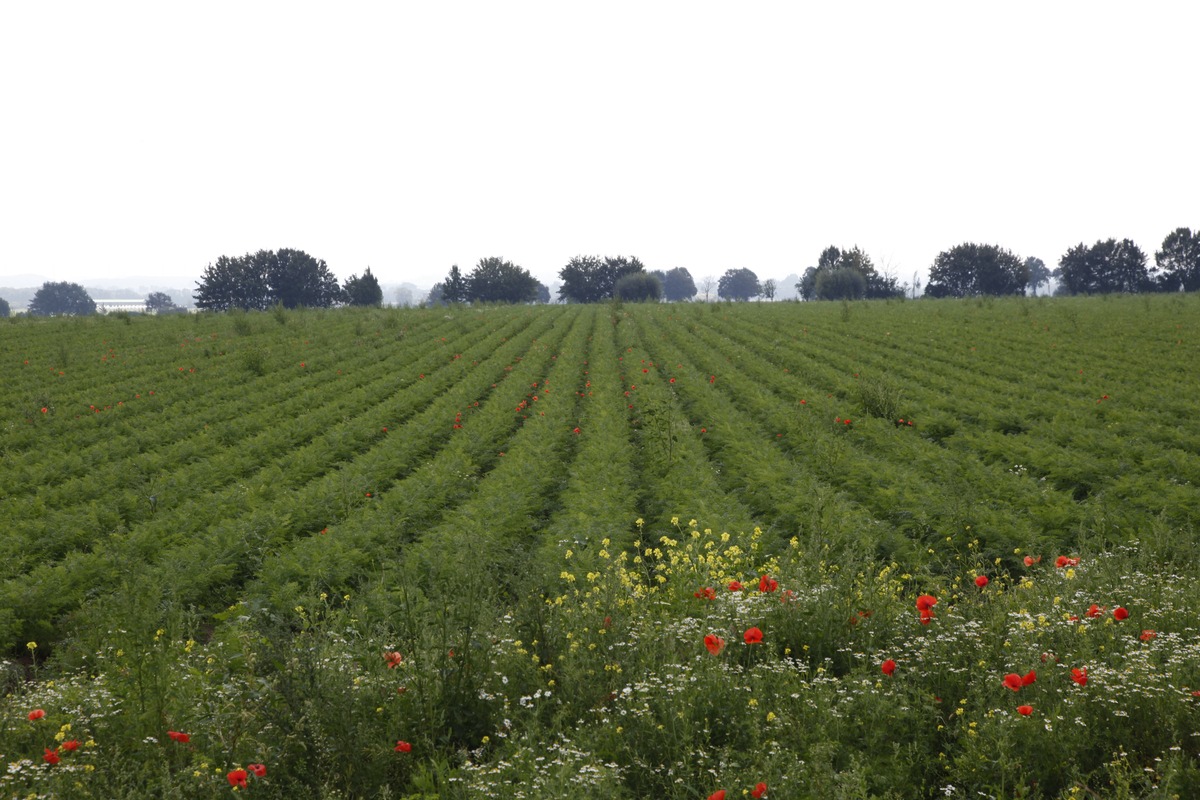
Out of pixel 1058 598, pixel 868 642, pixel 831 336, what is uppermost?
pixel 831 336

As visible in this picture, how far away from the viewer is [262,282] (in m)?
96.9

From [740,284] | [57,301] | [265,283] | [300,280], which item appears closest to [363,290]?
[300,280]

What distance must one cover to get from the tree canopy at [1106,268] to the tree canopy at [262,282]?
116313 millimetres

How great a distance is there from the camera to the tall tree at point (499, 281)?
99438mm

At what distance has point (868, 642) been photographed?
456 centimetres

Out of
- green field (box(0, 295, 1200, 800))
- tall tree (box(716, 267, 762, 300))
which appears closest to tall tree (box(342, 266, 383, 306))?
green field (box(0, 295, 1200, 800))

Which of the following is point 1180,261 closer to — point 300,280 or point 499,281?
point 499,281

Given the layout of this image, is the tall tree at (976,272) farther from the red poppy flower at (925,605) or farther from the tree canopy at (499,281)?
the red poppy flower at (925,605)

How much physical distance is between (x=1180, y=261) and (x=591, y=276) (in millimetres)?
84927

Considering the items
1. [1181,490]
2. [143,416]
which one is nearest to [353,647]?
[1181,490]

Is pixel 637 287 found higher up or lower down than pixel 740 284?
lower down

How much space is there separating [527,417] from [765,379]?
733cm

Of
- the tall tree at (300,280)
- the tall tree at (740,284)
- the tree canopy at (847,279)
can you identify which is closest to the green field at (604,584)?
the tree canopy at (847,279)

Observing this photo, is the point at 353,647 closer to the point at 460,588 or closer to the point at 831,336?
the point at 460,588
